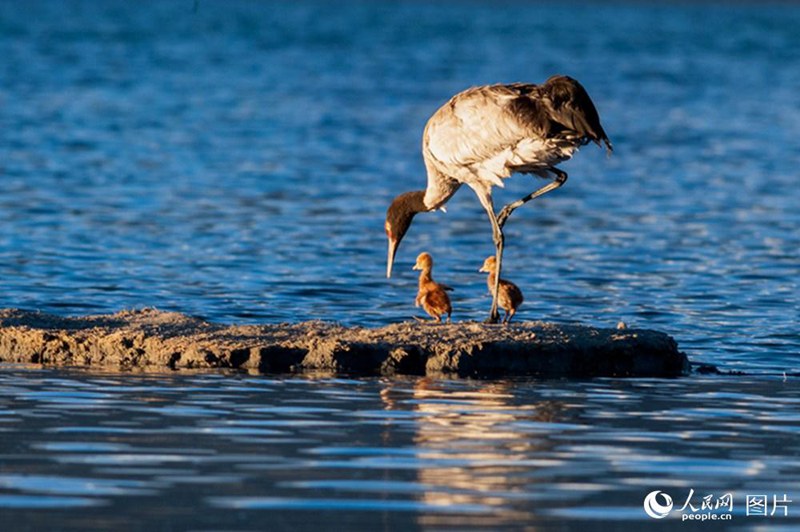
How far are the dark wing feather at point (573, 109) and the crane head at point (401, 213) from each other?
95.5 inches

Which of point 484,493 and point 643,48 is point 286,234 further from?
point 643,48

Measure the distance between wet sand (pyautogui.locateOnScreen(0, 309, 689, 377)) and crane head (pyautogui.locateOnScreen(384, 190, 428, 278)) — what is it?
2.72m

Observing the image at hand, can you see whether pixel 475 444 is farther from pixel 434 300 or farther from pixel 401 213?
pixel 401 213

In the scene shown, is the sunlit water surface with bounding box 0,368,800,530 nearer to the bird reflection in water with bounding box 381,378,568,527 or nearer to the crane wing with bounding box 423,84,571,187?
the bird reflection in water with bounding box 381,378,568,527

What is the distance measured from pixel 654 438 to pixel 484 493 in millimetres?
1906

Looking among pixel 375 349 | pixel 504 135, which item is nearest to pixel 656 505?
pixel 375 349

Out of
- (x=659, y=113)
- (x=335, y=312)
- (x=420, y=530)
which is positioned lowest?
(x=420, y=530)

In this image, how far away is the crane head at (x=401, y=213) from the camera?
54.1 feet

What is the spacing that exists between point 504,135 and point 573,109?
809 mm

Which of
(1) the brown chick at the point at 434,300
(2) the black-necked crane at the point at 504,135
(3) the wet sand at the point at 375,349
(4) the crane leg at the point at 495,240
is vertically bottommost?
(3) the wet sand at the point at 375,349

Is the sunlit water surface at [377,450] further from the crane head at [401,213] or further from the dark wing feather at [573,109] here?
the crane head at [401,213]

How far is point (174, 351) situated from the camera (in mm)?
13391

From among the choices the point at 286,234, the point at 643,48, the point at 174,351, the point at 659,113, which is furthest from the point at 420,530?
the point at 643,48

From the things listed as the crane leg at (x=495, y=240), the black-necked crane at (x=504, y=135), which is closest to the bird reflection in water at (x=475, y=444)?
the crane leg at (x=495, y=240)
